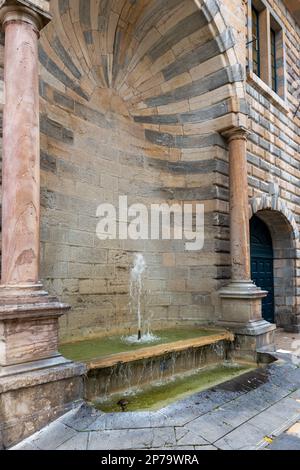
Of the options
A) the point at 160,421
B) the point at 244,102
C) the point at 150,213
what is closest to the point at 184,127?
the point at 244,102

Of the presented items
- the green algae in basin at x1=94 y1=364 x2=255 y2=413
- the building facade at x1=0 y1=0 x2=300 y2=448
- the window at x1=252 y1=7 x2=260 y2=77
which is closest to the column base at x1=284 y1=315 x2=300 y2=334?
the building facade at x1=0 y1=0 x2=300 y2=448

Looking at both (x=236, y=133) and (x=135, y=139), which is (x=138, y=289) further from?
(x=236, y=133)

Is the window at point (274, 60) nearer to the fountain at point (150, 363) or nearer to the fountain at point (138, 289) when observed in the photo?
the fountain at point (138, 289)

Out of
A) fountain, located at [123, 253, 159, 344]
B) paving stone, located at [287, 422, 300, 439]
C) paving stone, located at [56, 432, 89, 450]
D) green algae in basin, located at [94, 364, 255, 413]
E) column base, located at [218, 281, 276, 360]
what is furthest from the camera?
fountain, located at [123, 253, 159, 344]

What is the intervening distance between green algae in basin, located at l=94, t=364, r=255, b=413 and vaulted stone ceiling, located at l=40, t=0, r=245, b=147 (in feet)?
11.8

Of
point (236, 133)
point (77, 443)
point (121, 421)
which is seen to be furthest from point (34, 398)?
point (236, 133)

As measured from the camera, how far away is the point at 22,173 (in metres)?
3.16

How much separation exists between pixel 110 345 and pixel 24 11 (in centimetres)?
356

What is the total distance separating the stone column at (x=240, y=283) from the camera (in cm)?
545

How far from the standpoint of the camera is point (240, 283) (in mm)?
5770

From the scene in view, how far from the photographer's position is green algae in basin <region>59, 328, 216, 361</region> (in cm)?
393

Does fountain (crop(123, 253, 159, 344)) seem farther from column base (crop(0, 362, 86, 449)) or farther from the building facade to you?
column base (crop(0, 362, 86, 449))

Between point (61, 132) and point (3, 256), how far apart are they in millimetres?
2402
